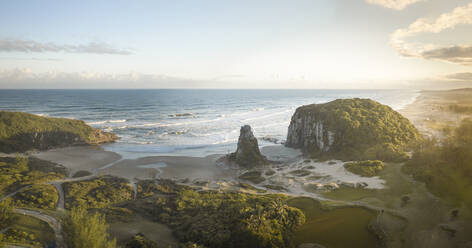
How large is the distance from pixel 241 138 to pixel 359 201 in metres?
25.1

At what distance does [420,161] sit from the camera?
37.2 meters

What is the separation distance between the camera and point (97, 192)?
3697 cm

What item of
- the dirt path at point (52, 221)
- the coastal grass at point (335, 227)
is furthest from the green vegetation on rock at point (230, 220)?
the dirt path at point (52, 221)

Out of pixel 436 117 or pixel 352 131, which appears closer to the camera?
pixel 352 131

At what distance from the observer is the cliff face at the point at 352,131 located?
4803 cm

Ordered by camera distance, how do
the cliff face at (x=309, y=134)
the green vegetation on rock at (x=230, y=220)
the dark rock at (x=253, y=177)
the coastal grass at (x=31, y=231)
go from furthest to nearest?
the cliff face at (x=309, y=134) → the dark rock at (x=253, y=177) → the green vegetation on rock at (x=230, y=220) → the coastal grass at (x=31, y=231)

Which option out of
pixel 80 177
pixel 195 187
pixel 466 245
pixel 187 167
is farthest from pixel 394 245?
pixel 80 177

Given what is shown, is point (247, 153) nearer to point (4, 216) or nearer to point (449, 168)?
point (449, 168)

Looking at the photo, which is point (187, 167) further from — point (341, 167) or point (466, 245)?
point (466, 245)

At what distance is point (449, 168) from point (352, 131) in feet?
66.7

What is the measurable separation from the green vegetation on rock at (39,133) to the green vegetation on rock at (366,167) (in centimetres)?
6242

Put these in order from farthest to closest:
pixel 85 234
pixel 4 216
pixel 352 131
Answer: pixel 352 131 < pixel 4 216 < pixel 85 234

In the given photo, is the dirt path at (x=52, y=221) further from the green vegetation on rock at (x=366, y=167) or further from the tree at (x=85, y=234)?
the green vegetation on rock at (x=366, y=167)

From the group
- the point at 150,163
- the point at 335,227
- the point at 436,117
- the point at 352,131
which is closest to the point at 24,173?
the point at 150,163
